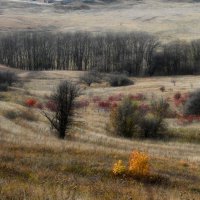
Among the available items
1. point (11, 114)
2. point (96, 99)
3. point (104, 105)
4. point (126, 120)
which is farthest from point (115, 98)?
point (11, 114)

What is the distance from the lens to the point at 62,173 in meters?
17.9

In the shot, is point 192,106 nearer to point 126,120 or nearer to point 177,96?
point 177,96

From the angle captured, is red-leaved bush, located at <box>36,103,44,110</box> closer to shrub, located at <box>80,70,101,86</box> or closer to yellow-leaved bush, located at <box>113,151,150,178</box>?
shrub, located at <box>80,70,101,86</box>

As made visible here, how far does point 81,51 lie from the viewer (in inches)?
5645

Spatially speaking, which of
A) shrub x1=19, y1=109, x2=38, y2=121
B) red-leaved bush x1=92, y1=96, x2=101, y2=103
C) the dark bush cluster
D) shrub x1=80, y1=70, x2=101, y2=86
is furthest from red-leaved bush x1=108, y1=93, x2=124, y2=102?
shrub x1=80, y1=70, x2=101, y2=86

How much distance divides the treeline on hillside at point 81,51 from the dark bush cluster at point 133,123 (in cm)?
8531

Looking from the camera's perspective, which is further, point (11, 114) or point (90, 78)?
point (90, 78)

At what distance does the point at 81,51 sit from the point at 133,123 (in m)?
96.0

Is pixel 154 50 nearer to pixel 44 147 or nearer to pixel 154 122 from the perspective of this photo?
pixel 154 122

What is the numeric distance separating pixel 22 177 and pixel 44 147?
834 cm

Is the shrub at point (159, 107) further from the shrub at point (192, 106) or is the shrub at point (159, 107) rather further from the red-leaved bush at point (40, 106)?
the red-leaved bush at point (40, 106)

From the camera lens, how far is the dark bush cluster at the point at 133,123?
49250 mm

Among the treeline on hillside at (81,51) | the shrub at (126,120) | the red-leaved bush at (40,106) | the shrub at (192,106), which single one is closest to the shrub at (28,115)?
the shrub at (126,120)

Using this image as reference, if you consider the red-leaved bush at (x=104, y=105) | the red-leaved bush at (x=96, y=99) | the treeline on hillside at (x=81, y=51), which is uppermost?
the red-leaved bush at (x=104, y=105)
